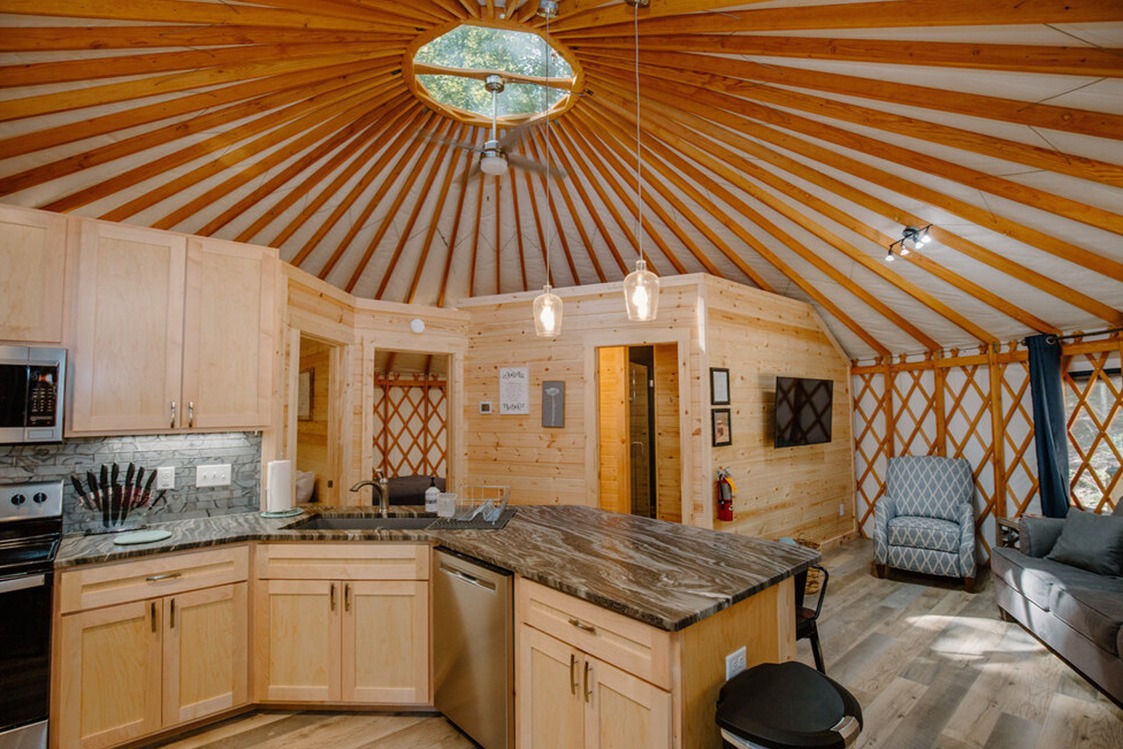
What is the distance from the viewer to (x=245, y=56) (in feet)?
7.48

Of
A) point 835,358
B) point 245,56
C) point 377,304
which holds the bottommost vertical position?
point 835,358

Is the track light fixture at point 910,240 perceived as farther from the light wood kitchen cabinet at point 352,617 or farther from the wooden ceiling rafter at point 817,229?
the light wood kitchen cabinet at point 352,617

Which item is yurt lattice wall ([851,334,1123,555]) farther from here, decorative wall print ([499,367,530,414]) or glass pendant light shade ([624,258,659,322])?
glass pendant light shade ([624,258,659,322])

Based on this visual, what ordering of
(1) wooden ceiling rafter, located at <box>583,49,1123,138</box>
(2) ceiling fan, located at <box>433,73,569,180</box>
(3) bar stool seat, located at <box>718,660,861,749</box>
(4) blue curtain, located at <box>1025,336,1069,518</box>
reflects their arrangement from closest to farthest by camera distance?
(3) bar stool seat, located at <box>718,660,861,749</box>
(1) wooden ceiling rafter, located at <box>583,49,1123,138</box>
(2) ceiling fan, located at <box>433,73,569,180</box>
(4) blue curtain, located at <box>1025,336,1069,518</box>

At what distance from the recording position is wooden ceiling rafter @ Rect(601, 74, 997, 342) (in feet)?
9.51

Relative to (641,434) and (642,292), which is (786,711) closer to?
(642,292)

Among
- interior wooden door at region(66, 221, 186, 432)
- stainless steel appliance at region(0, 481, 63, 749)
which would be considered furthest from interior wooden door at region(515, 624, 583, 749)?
interior wooden door at region(66, 221, 186, 432)

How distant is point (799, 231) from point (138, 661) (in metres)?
4.49

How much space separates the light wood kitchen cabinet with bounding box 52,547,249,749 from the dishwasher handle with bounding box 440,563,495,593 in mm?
957

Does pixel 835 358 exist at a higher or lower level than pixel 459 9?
lower

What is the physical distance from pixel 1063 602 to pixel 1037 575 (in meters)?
0.33

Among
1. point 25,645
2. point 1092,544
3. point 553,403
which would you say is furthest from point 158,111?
point 1092,544

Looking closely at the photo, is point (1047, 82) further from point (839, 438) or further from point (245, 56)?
point (839, 438)

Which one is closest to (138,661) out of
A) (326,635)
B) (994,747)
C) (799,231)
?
(326,635)
